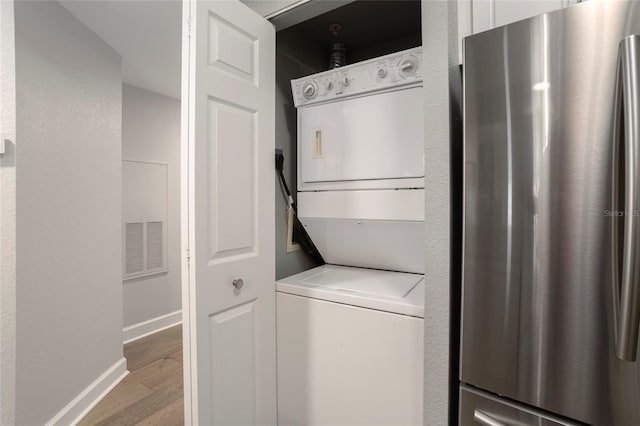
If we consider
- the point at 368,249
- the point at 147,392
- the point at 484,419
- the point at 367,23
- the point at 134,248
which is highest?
the point at 367,23

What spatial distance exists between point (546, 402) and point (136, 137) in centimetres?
353

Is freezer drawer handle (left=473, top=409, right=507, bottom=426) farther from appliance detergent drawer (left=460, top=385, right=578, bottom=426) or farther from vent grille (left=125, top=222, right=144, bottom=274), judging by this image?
vent grille (left=125, top=222, right=144, bottom=274)

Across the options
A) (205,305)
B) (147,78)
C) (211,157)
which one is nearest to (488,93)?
(211,157)

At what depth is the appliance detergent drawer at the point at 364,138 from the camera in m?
1.38

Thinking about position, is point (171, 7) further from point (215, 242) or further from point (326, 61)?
point (215, 242)

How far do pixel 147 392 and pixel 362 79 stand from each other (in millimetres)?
2533

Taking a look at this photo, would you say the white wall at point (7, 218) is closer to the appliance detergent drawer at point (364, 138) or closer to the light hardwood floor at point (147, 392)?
the light hardwood floor at point (147, 392)

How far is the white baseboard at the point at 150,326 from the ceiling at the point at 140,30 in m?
2.40

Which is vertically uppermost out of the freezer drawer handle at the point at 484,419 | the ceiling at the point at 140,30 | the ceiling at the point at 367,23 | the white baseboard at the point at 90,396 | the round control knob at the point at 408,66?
the ceiling at the point at 140,30

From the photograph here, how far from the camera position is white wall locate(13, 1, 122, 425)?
64.7 inches

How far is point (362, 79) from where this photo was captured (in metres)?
1.48

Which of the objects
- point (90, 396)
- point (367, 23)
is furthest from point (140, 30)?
point (90, 396)

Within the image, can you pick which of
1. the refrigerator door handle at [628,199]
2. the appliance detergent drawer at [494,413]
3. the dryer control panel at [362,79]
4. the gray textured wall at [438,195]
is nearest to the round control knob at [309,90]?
the dryer control panel at [362,79]

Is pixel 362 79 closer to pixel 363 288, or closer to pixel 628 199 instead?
pixel 363 288
